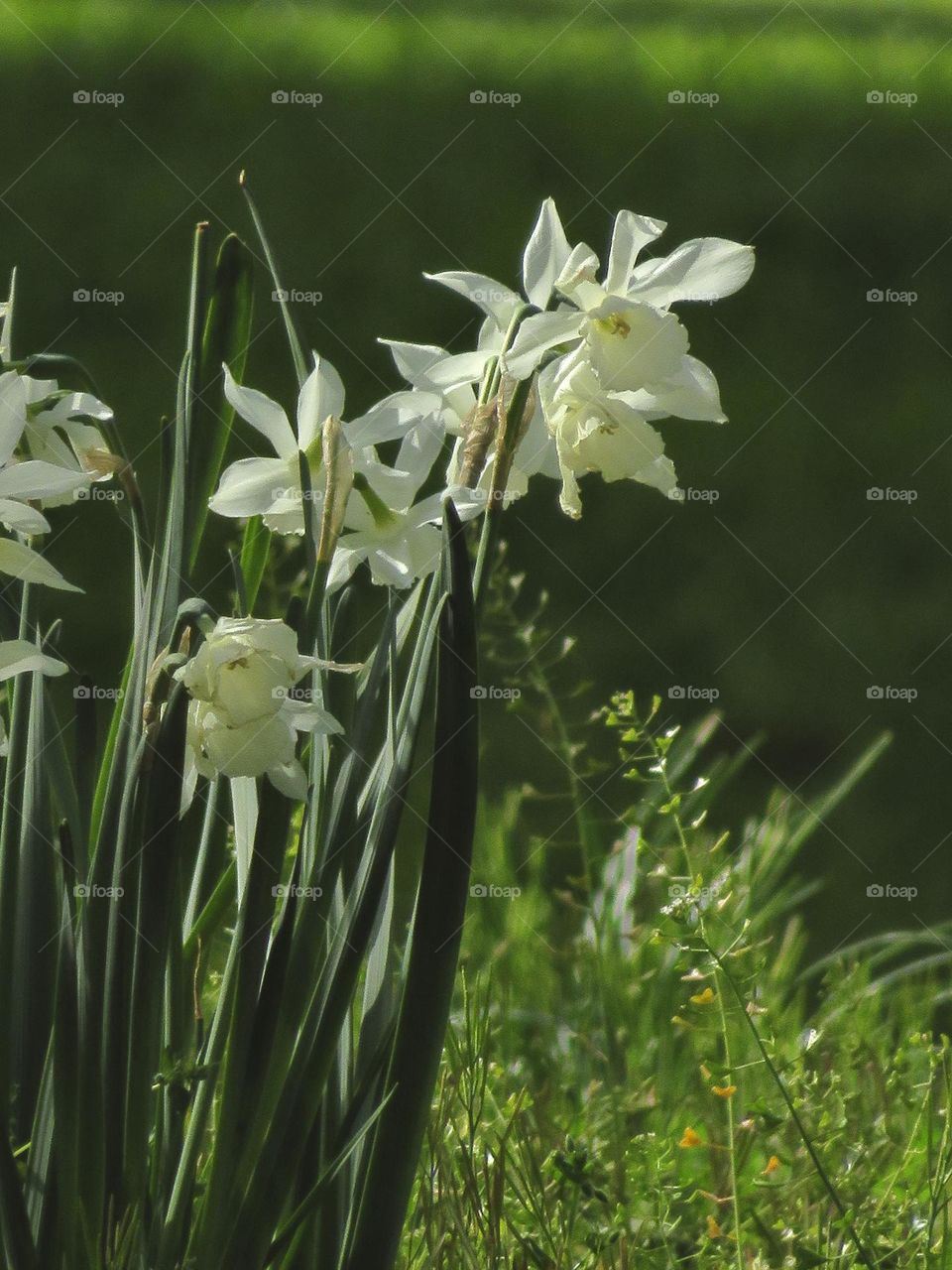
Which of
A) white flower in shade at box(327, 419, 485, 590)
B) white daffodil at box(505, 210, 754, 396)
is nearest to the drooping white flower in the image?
white daffodil at box(505, 210, 754, 396)

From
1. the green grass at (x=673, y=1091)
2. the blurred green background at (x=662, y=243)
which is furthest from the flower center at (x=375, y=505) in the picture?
the blurred green background at (x=662, y=243)

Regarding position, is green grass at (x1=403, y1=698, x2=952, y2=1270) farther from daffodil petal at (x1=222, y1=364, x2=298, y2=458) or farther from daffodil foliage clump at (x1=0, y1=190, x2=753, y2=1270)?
daffodil petal at (x1=222, y1=364, x2=298, y2=458)

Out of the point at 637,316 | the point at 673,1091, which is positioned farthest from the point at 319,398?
the point at 673,1091

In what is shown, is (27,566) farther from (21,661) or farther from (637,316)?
(637,316)

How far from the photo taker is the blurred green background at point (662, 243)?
3303 mm

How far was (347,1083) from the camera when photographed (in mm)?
1092

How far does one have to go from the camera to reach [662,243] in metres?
3.29

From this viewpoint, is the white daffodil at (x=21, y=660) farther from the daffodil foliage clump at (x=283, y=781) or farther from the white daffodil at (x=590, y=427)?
the white daffodil at (x=590, y=427)

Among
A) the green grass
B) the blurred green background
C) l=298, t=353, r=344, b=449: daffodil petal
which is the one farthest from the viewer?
the blurred green background

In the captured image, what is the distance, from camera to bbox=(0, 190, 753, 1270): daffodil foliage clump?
0.93 meters

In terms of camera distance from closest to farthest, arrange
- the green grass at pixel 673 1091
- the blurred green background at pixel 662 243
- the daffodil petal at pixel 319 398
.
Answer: the daffodil petal at pixel 319 398 → the green grass at pixel 673 1091 → the blurred green background at pixel 662 243

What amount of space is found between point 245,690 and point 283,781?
0.11 meters

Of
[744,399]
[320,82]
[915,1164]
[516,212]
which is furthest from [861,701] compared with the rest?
[320,82]

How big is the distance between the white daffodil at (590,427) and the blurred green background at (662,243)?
2.36m
